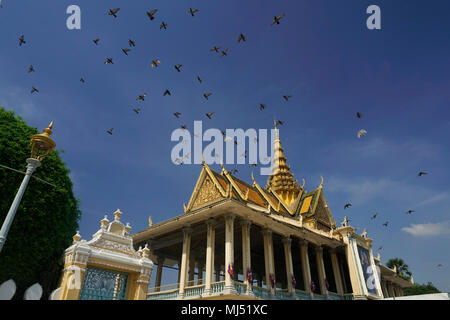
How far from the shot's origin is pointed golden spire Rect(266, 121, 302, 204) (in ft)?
123

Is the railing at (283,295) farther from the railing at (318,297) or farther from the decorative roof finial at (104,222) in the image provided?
the decorative roof finial at (104,222)

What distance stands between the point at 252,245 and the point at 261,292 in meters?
9.71

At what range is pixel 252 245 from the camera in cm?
2877

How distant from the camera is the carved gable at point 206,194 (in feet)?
78.3

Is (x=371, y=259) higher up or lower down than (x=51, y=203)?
higher up

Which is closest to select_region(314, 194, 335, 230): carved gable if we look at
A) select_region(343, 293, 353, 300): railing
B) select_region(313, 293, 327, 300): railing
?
select_region(343, 293, 353, 300): railing

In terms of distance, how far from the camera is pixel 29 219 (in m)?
10.6

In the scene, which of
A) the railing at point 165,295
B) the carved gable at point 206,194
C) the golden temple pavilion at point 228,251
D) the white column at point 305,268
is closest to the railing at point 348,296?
the golden temple pavilion at point 228,251

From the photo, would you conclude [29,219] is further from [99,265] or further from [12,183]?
[99,265]

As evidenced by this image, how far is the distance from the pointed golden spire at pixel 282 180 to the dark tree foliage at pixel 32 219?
28435 mm

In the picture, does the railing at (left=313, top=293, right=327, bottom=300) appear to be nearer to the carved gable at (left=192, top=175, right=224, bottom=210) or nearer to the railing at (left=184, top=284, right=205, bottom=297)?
the railing at (left=184, top=284, right=205, bottom=297)
